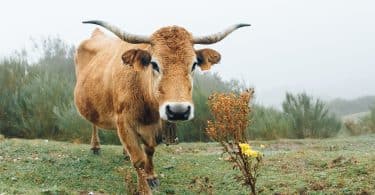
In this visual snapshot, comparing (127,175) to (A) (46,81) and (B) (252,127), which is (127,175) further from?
(A) (46,81)

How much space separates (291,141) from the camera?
14531mm

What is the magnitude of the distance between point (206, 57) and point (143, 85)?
831 mm

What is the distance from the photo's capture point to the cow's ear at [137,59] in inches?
269

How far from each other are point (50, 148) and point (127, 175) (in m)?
4.47

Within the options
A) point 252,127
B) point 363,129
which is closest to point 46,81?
point 252,127

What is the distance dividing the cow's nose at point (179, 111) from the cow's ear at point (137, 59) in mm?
1018

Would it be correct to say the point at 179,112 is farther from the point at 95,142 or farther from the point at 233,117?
the point at 95,142

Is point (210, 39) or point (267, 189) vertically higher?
point (210, 39)

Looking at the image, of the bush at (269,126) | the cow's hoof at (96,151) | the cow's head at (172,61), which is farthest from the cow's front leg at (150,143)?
the bush at (269,126)

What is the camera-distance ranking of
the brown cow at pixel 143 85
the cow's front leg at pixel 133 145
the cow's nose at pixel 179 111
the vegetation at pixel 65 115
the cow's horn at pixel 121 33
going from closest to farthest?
the cow's nose at pixel 179 111
the brown cow at pixel 143 85
the cow's horn at pixel 121 33
the cow's front leg at pixel 133 145
the vegetation at pixel 65 115

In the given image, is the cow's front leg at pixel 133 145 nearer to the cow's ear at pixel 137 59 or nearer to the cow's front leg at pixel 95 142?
the cow's ear at pixel 137 59

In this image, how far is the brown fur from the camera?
6.35m

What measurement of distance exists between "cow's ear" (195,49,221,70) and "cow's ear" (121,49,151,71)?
547 millimetres

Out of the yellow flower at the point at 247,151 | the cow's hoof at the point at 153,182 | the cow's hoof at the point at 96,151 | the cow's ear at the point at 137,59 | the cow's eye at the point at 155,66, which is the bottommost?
the cow's hoof at the point at 153,182
